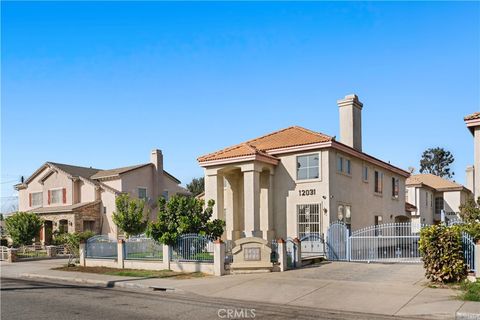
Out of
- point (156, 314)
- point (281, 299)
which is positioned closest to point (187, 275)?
point (281, 299)

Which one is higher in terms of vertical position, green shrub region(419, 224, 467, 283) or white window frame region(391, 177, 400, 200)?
white window frame region(391, 177, 400, 200)

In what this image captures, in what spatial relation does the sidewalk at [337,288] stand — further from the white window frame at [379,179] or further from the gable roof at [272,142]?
the white window frame at [379,179]

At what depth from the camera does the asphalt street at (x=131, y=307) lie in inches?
424

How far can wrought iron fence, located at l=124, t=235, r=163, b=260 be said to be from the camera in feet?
66.8

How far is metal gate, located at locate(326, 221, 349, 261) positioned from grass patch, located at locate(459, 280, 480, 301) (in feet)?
25.6

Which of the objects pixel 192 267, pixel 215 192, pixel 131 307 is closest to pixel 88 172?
pixel 215 192

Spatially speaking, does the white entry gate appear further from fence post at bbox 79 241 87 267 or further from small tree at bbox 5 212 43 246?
small tree at bbox 5 212 43 246

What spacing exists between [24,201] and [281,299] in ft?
126

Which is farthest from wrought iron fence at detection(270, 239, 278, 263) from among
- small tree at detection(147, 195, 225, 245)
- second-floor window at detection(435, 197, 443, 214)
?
second-floor window at detection(435, 197, 443, 214)

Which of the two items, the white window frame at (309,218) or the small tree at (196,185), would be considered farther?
the small tree at (196,185)

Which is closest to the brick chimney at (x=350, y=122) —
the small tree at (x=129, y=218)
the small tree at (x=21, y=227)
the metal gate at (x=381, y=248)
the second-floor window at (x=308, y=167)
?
the second-floor window at (x=308, y=167)

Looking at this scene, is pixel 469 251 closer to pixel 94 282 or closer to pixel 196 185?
pixel 94 282

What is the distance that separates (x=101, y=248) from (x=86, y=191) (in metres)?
18.5

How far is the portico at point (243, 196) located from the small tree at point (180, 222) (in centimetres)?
307
